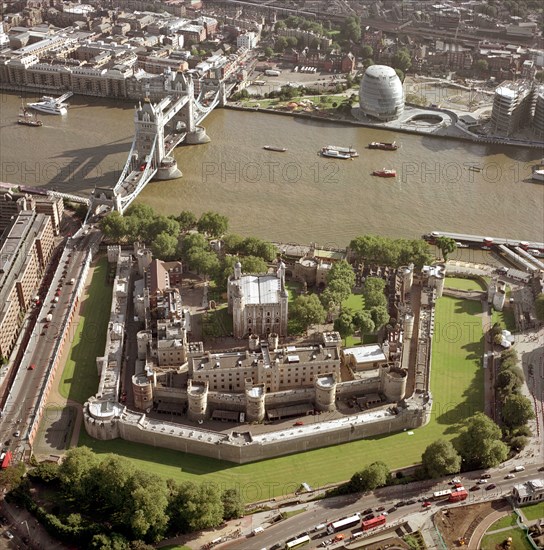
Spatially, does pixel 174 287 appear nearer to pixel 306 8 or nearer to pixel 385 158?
pixel 385 158

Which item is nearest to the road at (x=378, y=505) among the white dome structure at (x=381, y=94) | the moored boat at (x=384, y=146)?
the moored boat at (x=384, y=146)

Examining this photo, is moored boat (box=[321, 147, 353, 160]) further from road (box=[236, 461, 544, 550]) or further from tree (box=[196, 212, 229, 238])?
road (box=[236, 461, 544, 550])

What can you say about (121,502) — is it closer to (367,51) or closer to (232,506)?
(232,506)

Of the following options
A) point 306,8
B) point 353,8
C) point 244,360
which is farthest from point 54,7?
point 244,360

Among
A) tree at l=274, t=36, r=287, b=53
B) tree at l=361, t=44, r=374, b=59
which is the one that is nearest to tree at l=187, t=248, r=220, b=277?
tree at l=361, t=44, r=374, b=59

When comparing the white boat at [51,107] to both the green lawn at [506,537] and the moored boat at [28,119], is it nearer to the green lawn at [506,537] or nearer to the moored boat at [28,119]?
the moored boat at [28,119]
